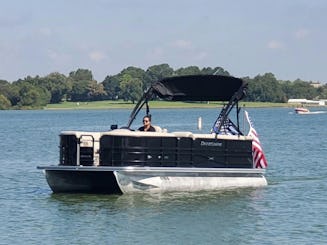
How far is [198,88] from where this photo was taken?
27797 millimetres

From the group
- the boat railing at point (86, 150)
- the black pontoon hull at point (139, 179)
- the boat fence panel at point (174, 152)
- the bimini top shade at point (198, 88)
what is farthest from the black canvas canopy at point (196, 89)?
the boat railing at point (86, 150)

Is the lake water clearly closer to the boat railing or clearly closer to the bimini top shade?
the boat railing

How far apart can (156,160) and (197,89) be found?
363cm

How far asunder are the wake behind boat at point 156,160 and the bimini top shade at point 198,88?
33 mm

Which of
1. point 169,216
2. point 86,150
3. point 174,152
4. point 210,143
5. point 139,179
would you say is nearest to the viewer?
point 169,216

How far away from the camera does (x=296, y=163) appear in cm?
3956

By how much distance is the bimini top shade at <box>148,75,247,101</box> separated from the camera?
2745 cm

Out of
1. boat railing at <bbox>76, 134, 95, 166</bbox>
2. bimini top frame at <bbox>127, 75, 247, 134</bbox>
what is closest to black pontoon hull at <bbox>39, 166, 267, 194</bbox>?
boat railing at <bbox>76, 134, 95, 166</bbox>

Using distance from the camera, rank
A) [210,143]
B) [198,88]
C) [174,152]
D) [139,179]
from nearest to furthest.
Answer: [139,179], [174,152], [210,143], [198,88]

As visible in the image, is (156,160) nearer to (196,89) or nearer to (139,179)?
(139,179)

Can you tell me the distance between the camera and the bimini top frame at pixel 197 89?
27.4 m

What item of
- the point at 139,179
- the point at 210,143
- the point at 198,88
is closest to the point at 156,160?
the point at 139,179

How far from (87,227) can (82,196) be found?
4.79 meters

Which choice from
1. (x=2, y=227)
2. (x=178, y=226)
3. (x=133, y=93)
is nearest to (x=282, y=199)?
(x=178, y=226)
